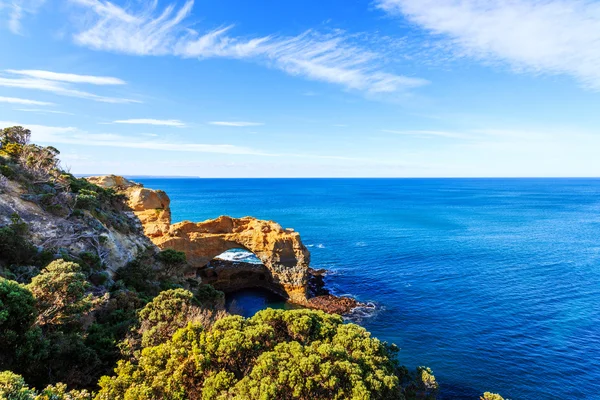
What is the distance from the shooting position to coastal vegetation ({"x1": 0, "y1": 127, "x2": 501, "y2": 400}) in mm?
12977

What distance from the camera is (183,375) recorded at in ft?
44.4

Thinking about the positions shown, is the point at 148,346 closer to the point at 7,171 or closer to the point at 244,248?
the point at 7,171

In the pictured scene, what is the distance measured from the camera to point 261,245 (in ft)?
148

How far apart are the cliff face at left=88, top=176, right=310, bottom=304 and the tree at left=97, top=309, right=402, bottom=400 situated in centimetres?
2743

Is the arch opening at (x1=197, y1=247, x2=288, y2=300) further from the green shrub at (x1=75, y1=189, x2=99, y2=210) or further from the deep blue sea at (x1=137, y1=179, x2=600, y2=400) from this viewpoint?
the green shrub at (x1=75, y1=189, x2=99, y2=210)

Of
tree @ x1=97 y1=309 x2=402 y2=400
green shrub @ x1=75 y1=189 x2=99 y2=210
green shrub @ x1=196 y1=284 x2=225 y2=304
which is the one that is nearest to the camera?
tree @ x1=97 y1=309 x2=402 y2=400

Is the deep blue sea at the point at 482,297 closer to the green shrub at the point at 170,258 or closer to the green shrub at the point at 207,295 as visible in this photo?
the green shrub at the point at 207,295

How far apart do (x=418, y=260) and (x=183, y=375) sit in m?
49.6

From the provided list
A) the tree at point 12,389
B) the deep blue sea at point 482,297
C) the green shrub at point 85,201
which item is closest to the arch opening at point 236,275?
the deep blue sea at point 482,297

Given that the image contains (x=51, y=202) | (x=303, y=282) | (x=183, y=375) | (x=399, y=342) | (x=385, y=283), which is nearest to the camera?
(x=183, y=375)

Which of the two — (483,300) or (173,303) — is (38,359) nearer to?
(173,303)

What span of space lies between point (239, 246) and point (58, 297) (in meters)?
29.6

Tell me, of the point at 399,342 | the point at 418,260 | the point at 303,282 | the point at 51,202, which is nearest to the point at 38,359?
the point at 51,202

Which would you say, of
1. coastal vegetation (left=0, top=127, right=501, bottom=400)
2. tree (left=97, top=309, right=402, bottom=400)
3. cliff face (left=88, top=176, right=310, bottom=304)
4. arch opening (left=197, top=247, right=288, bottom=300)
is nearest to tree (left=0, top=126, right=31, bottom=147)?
cliff face (left=88, top=176, right=310, bottom=304)
